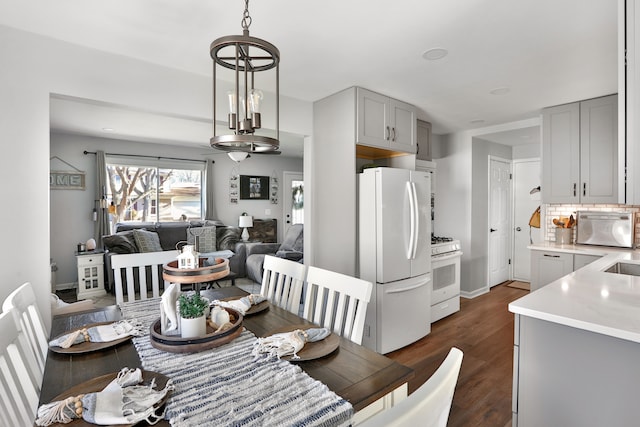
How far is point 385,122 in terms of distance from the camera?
3.34 metres

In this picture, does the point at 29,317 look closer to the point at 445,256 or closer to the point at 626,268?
the point at 445,256

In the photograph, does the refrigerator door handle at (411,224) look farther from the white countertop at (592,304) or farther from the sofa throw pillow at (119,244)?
the sofa throw pillow at (119,244)

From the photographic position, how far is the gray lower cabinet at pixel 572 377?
1241 millimetres

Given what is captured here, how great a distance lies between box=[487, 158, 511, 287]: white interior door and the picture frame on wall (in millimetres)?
4497

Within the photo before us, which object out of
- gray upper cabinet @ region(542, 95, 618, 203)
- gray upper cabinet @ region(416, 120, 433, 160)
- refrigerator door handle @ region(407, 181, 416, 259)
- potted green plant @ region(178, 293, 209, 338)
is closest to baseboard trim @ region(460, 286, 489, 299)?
gray upper cabinet @ region(542, 95, 618, 203)

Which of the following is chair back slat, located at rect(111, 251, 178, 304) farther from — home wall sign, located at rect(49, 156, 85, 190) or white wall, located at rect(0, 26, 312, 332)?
home wall sign, located at rect(49, 156, 85, 190)

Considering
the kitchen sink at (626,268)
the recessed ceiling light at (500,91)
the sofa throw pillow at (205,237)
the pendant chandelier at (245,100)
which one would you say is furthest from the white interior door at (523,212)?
the pendant chandelier at (245,100)

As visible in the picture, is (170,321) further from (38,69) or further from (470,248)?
(470,248)

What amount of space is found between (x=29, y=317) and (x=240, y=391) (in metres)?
1.18

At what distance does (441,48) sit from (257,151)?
1624mm

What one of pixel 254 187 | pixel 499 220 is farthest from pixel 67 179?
pixel 499 220

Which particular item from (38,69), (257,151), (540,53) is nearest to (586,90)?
(540,53)

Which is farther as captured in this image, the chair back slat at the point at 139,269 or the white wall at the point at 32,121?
the chair back slat at the point at 139,269

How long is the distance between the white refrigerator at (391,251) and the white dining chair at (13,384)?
7.88 ft
